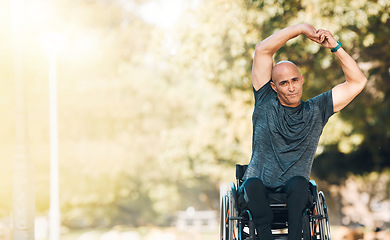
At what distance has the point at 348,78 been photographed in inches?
166

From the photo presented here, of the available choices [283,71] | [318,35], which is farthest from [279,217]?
[318,35]

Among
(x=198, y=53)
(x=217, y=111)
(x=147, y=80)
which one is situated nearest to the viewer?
(x=198, y=53)

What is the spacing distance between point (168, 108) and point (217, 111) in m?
7.57

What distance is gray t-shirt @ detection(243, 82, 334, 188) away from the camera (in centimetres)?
415

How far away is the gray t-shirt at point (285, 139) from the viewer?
415 centimetres

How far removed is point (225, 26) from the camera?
12836mm

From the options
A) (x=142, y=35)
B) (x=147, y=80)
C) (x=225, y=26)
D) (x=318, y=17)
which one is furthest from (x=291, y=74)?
(x=142, y=35)

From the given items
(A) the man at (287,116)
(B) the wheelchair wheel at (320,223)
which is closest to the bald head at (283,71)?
(A) the man at (287,116)

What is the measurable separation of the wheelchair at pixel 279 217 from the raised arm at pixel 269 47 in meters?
0.74

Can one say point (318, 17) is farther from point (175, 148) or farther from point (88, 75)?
point (88, 75)

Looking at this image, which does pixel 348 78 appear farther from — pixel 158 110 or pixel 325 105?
pixel 158 110

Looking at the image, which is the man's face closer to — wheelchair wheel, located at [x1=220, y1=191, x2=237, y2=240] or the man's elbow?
the man's elbow

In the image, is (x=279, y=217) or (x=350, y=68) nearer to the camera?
(x=350, y=68)

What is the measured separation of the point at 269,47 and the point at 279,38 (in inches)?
3.7
